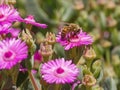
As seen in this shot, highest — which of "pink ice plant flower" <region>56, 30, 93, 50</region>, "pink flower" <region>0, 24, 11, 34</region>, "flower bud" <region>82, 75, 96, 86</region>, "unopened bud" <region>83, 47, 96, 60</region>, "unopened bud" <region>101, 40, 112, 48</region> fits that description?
"pink flower" <region>0, 24, 11, 34</region>

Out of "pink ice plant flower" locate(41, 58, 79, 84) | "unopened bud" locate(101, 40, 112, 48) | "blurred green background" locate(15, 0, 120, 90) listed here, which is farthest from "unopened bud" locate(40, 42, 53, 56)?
"unopened bud" locate(101, 40, 112, 48)

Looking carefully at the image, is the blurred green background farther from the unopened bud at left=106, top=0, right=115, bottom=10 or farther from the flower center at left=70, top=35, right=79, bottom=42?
the flower center at left=70, top=35, right=79, bottom=42

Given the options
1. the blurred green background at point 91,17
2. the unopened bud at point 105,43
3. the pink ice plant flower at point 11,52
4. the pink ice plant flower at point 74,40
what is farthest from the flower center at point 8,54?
the unopened bud at point 105,43

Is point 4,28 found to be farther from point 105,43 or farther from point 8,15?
point 105,43

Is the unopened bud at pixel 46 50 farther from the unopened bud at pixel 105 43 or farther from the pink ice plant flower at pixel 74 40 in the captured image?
the unopened bud at pixel 105 43

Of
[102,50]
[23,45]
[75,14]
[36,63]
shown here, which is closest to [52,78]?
[23,45]

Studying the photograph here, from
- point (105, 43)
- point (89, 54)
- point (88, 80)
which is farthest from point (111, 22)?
point (88, 80)

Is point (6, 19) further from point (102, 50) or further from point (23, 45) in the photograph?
point (102, 50)
